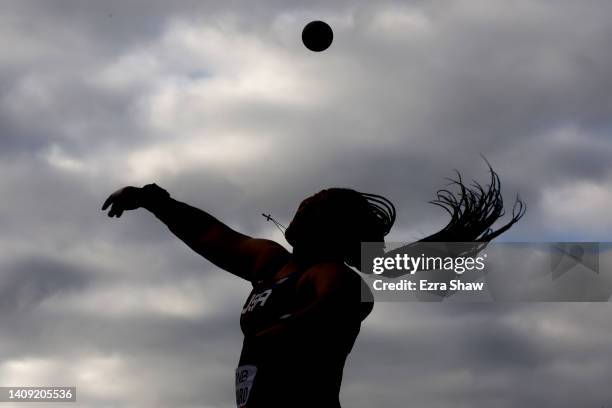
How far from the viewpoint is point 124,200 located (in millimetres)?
8445

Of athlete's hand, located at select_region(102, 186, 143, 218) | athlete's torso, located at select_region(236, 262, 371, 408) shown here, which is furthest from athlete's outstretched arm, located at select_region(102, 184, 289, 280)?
athlete's torso, located at select_region(236, 262, 371, 408)

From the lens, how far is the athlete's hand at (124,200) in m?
8.44

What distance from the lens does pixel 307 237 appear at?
7.43 m

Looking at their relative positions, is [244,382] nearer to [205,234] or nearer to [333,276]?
[333,276]

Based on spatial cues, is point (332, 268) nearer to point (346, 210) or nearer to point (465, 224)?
point (346, 210)

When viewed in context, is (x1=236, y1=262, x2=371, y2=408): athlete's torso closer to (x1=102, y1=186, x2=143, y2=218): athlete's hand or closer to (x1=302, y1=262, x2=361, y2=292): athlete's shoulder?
(x1=302, y1=262, x2=361, y2=292): athlete's shoulder

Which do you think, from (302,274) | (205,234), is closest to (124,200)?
(205,234)

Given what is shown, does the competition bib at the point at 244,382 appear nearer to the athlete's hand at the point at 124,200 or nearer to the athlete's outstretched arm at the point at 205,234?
the athlete's outstretched arm at the point at 205,234

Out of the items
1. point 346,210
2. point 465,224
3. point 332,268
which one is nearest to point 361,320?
point 332,268

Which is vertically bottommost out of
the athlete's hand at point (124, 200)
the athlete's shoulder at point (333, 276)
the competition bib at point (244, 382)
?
the competition bib at point (244, 382)

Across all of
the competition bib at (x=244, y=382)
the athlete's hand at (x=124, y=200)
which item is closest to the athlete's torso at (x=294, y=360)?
the competition bib at (x=244, y=382)

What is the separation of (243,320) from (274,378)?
627 millimetres

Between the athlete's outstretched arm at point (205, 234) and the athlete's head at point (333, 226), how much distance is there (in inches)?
16.5

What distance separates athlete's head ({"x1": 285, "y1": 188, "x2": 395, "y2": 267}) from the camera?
739cm
